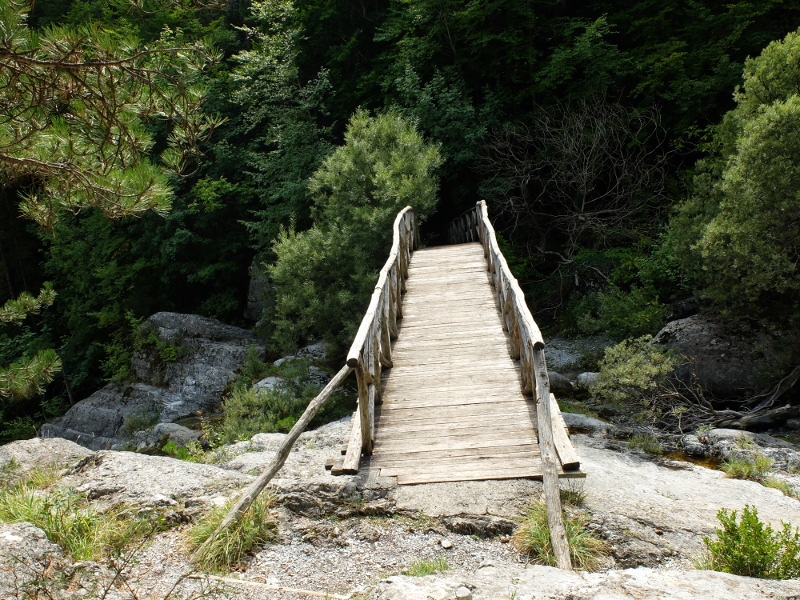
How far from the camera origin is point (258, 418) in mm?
12289

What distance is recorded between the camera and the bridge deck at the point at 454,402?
215 inches

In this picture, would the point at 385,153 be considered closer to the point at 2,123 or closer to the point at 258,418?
the point at 258,418

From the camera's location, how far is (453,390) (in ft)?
22.7

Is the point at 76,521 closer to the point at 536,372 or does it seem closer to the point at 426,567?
the point at 426,567

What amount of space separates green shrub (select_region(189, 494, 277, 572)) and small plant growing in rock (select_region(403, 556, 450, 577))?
1.15 meters

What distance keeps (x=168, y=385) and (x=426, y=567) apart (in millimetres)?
14932

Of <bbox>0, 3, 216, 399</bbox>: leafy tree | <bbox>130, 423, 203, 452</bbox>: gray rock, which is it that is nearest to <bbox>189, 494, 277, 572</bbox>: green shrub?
<bbox>0, 3, 216, 399</bbox>: leafy tree

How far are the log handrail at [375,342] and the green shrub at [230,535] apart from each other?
1.24 meters

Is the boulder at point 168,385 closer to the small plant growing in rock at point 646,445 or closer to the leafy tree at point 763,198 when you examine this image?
the small plant growing in rock at point 646,445

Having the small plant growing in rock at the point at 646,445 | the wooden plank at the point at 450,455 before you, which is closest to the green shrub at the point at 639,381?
the small plant growing in rock at the point at 646,445

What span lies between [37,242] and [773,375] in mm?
24632

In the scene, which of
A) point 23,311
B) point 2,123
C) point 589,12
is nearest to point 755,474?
point 2,123

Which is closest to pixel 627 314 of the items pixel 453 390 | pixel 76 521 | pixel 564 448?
pixel 453 390

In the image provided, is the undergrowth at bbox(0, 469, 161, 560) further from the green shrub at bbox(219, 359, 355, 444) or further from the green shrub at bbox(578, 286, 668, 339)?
the green shrub at bbox(578, 286, 668, 339)
